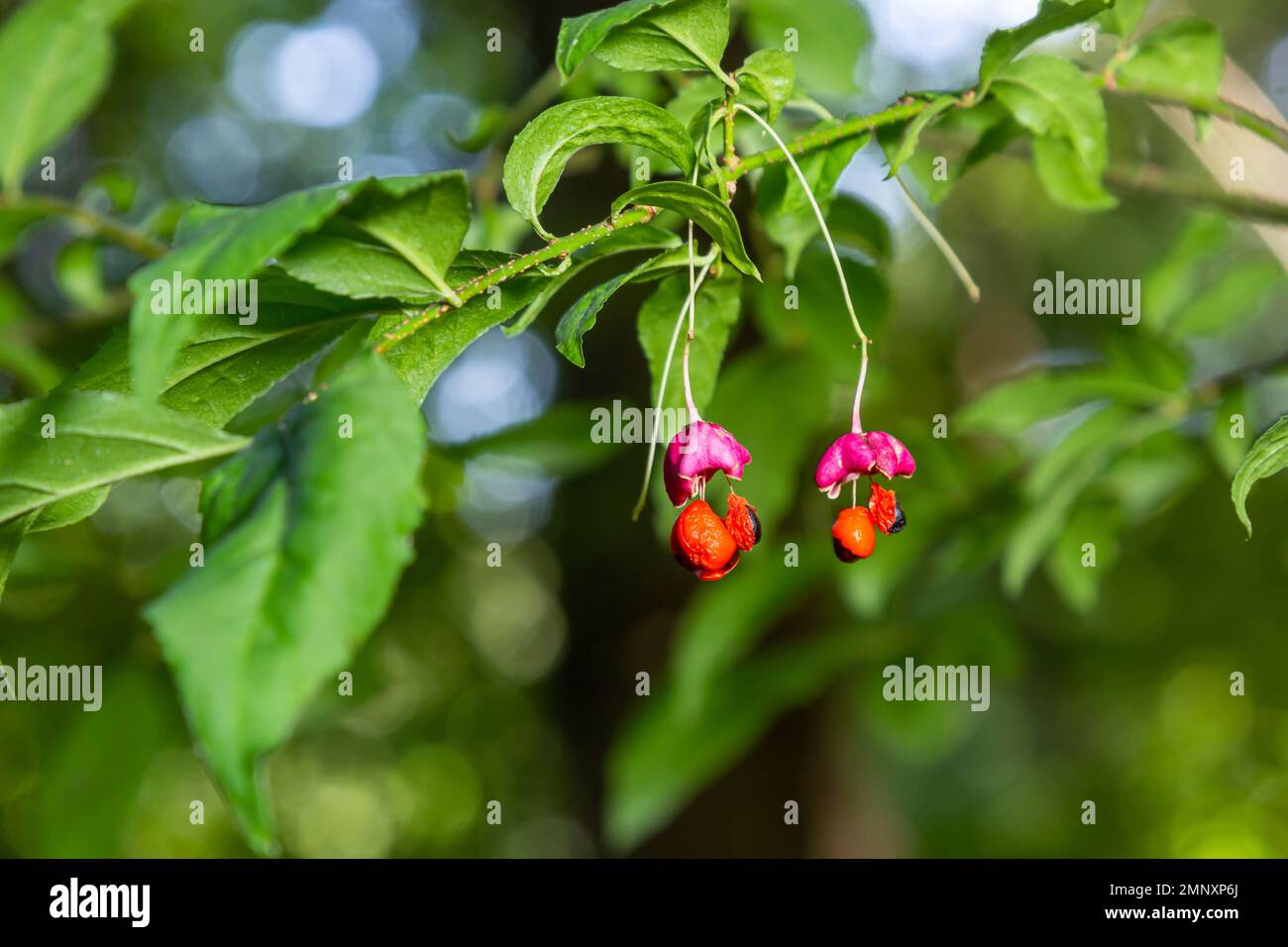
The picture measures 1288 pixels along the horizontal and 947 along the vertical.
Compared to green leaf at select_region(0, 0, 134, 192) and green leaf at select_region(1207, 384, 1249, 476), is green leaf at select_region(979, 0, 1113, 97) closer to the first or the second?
green leaf at select_region(1207, 384, 1249, 476)

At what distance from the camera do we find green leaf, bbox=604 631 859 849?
2.60 metres

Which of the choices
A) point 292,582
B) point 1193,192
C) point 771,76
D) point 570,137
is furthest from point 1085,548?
point 292,582

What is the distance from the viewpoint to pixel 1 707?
6.14m

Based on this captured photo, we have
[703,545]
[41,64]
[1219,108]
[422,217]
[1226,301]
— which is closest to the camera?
[422,217]

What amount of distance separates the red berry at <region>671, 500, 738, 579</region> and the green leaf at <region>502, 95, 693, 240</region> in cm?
30

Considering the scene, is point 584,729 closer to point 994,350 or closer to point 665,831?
point 665,831

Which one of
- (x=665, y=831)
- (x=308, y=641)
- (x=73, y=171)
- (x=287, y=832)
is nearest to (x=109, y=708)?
(x=665, y=831)

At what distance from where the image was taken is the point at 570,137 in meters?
0.91

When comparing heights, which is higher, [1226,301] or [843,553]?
[1226,301]

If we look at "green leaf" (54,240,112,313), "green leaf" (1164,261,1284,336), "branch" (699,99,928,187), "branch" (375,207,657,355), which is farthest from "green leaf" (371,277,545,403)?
"green leaf" (1164,261,1284,336)

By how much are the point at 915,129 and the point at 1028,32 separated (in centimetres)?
19

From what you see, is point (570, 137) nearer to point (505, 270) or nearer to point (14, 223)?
point (505, 270)

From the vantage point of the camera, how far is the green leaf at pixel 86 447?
83 cm

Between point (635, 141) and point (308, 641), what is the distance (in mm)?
563
